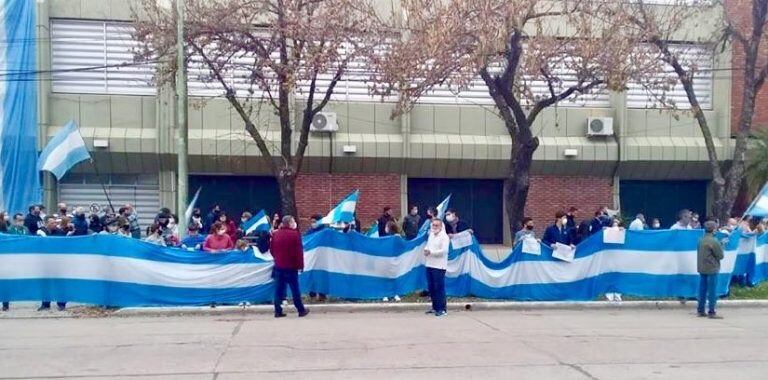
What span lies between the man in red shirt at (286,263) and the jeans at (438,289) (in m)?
2.23

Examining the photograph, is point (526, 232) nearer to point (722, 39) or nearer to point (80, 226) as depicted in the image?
point (722, 39)

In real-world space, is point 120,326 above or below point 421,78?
below

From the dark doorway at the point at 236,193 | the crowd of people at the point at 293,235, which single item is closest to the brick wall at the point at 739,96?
the crowd of people at the point at 293,235

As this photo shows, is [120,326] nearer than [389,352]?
No

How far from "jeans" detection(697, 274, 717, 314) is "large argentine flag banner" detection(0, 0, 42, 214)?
18.3 metres

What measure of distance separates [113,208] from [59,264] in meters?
11.1

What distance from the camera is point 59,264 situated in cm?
1513

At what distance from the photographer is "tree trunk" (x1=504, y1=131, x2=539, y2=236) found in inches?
696

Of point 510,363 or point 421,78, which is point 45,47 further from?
point 510,363

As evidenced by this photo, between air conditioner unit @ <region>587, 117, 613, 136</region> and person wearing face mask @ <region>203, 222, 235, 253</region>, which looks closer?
person wearing face mask @ <region>203, 222, 235, 253</region>

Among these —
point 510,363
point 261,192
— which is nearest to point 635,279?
point 510,363

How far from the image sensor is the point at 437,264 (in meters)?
14.6

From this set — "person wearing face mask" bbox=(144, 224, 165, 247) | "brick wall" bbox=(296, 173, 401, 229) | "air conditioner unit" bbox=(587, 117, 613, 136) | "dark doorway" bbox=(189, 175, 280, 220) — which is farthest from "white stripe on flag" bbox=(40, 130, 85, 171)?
"air conditioner unit" bbox=(587, 117, 613, 136)

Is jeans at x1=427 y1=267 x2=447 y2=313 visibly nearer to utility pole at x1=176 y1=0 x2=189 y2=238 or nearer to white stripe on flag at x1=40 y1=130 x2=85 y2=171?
utility pole at x1=176 y1=0 x2=189 y2=238
